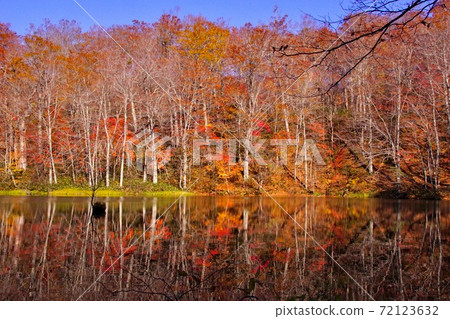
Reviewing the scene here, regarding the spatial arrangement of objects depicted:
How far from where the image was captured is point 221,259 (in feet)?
20.0

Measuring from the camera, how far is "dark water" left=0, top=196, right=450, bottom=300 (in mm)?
4484

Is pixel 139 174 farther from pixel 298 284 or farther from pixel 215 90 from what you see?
pixel 298 284

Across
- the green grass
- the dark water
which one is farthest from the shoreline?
the dark water

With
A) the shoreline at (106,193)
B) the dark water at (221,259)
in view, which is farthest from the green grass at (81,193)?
the dark water at (221,259)

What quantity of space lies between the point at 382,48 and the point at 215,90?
35.8ft

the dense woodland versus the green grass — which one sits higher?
the dense woodland

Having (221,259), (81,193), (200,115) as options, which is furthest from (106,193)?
(221,259)

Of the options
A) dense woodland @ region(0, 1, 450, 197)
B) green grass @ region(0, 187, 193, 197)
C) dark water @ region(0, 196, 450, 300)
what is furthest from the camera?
dense woodland @ region(0, 1, 450, 197)

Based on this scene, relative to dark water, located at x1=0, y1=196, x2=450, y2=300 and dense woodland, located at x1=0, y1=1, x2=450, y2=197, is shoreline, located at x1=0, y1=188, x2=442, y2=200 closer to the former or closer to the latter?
dense woodland, located at x1=0, y1=1, x2=450, y2=197

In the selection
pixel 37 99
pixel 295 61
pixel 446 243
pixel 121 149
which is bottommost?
pixel 446 243

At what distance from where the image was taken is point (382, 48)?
23.2 m

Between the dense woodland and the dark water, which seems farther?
the dense woodland

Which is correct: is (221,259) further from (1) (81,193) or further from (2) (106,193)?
(1) (81,193)

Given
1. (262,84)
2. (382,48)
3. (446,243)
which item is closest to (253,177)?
(262,84)
